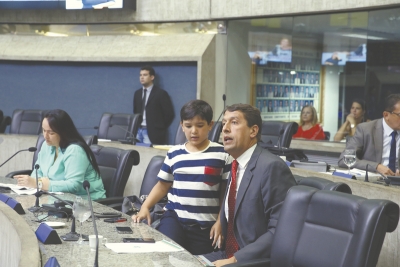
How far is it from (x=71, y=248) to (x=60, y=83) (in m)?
8.26

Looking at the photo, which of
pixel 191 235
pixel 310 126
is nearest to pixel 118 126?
pixel 310 126

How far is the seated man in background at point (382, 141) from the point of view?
501 cm

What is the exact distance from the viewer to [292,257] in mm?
2572

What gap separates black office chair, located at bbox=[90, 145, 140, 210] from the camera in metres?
4.57

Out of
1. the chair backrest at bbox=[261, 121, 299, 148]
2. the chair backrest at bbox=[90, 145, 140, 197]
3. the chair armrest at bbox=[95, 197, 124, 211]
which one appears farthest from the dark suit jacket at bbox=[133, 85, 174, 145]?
the chair armrest at bbox=[95, 197, 124, 211]

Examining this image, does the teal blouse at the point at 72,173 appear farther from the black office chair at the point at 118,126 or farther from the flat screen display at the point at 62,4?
the flat screen display at the point at 62,4

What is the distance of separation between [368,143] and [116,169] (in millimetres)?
2076

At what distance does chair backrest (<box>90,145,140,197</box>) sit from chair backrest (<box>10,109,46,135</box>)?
3423 millimetres

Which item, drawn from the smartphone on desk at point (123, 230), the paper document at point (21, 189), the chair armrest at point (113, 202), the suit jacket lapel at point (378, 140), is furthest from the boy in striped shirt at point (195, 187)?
the suit jacket lapel at point (378, 140)

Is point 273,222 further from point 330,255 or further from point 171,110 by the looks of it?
point 171,110

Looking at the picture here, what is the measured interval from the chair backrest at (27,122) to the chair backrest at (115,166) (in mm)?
3423

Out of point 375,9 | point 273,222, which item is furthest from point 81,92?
point 273,222

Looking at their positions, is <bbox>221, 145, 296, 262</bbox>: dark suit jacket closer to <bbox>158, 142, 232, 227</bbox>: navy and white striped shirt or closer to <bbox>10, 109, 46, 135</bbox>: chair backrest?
<bbox>158, 142, 232, 227</bbox>: navy and white striped shirt

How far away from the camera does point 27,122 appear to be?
813 centimetres
